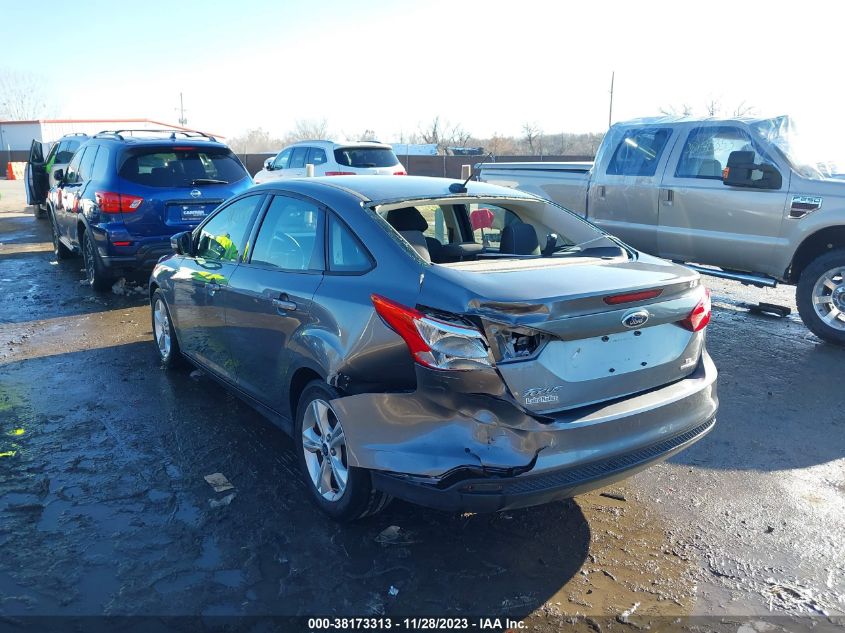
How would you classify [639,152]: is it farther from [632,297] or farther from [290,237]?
[632,297]

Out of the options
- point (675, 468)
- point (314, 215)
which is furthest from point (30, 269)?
point (675, 468)

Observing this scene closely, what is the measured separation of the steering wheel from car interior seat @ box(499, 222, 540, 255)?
1.23m

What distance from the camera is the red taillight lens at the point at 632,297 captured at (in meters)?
3.00

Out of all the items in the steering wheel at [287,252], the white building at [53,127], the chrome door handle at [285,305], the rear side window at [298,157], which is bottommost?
the chrome door handle at [285,305]

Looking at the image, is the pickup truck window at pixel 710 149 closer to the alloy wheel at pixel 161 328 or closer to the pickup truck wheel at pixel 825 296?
the pickup truck wheel at pixel 825 296

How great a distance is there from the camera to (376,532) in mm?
3414

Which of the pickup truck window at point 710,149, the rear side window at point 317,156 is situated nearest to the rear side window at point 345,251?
the pickup truck window at point 710,149

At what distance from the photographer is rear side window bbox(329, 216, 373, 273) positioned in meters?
3.37

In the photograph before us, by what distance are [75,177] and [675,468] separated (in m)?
9.07

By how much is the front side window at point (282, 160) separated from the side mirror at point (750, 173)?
39.5ft

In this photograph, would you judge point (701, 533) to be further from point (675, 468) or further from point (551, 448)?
point (551, 448)

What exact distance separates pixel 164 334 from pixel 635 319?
14.2 feet

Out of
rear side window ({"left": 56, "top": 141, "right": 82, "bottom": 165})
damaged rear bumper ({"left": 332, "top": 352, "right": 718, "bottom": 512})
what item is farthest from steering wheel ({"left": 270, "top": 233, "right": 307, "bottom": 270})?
rear side window ({"left": 56, "top": 141, "right": 82, "bottom": 165})

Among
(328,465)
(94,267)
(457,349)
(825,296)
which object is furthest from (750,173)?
(94,267)
